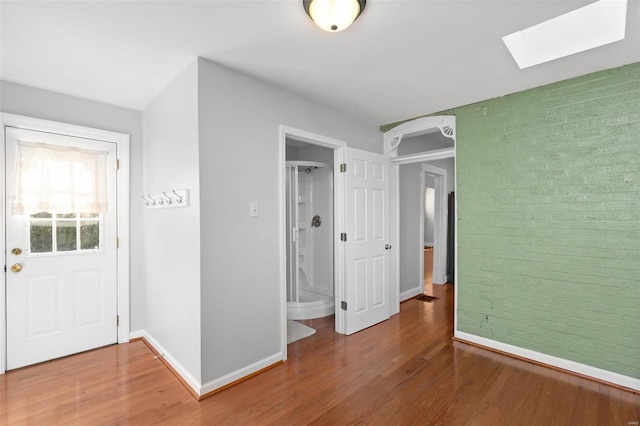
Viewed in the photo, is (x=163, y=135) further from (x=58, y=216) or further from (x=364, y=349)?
(x=364, y=349)

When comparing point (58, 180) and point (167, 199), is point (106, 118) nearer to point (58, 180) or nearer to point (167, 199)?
point (58, 180)

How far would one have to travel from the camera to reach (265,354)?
2545mm

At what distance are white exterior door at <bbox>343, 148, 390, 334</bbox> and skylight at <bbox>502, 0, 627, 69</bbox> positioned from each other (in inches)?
66.3

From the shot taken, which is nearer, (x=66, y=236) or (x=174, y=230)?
(x=174, y=230)

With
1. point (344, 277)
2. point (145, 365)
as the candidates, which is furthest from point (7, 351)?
point (344, 277)

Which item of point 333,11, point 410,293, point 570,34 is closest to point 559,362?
point 410,293

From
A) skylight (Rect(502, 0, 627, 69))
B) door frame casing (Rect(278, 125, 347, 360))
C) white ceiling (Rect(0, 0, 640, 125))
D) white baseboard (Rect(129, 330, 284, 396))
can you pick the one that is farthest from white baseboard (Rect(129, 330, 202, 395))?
skylight (Rect(502, 0, 627, 69))

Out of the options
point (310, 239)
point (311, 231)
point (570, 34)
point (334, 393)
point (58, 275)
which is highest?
point (570, 34)

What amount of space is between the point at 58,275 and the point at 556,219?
14.8 ft

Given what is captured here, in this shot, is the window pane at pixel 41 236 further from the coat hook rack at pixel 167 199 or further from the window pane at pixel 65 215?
the coat hook rack at pixel 167 199

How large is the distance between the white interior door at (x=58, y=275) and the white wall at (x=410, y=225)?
11.9ft

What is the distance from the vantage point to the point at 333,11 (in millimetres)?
1572

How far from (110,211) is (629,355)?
15.5 feet

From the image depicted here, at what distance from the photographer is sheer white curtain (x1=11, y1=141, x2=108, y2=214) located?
2563mm
